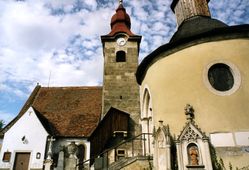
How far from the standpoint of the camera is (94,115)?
60.1 feet

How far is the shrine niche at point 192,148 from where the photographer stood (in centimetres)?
719

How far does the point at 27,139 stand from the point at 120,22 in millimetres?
13765

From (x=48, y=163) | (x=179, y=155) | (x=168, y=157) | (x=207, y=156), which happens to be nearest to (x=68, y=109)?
(x=48, y=163)

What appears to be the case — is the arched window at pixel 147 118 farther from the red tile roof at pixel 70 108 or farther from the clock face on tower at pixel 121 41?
the clock face on tower at pixel 121 41

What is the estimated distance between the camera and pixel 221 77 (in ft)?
28.0

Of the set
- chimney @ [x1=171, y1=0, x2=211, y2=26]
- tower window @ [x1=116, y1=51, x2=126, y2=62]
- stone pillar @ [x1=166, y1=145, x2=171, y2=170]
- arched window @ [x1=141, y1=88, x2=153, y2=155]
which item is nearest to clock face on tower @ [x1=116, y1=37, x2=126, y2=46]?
tower window @ [x1=116, y1=51, x2=126, y2=62]

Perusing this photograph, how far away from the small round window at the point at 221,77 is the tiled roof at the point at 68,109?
35.1ft

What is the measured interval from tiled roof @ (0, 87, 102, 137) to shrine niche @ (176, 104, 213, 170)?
10225mm

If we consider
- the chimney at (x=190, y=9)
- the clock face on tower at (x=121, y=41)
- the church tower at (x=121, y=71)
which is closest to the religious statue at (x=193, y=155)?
the chimney at (x=190, y=9)

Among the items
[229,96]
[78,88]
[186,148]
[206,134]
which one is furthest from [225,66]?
[78,88]

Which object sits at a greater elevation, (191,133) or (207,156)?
(191,133)

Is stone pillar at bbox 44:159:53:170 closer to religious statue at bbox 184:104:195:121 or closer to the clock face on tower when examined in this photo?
religious statue at bbox 184:104:195:121

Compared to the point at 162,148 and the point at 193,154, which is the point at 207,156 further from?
the point at 162,148

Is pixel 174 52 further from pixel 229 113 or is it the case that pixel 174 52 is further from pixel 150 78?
pixel 229 113
